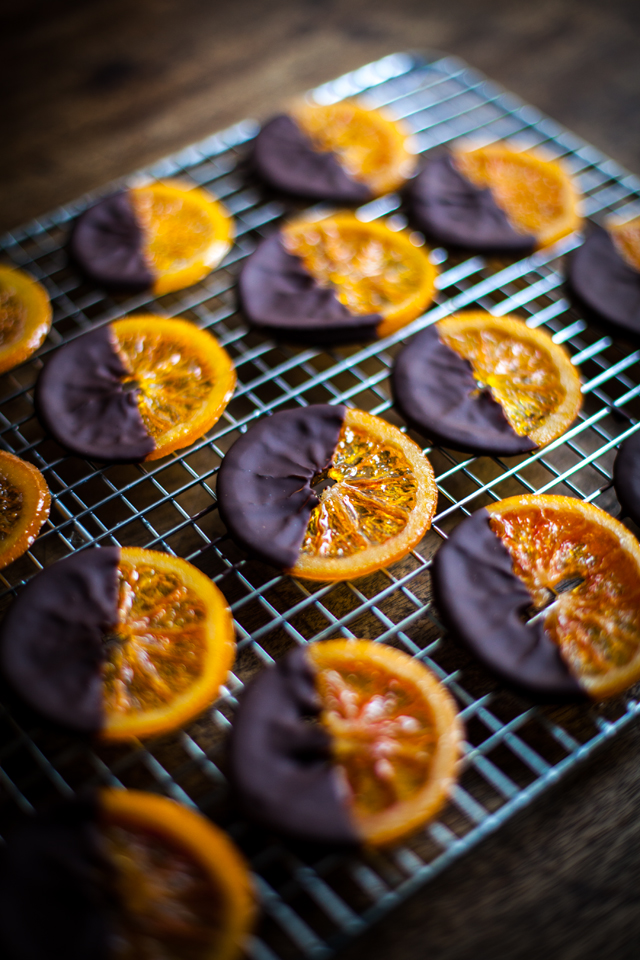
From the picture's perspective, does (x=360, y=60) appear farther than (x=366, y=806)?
Yes

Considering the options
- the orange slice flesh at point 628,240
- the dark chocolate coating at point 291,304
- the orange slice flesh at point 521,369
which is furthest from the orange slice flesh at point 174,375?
the orange slice flesh at point 628,240

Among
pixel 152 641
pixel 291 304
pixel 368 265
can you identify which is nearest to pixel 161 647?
pixel 152 641

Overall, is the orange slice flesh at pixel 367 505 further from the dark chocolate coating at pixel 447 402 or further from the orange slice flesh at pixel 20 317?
the orange slice flesh at pixel 20 317

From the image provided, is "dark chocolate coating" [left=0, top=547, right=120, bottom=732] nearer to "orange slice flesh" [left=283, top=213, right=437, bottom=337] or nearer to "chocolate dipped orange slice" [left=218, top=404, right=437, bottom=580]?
"chocolate dipped orange slice" [left=218, top=404, right=437, bottom=580]

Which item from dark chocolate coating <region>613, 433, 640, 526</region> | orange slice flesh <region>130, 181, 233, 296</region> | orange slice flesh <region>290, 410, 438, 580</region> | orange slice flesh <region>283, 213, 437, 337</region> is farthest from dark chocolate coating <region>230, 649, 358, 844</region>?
orange slice flesh <region>130, 181, 233, 296</region>

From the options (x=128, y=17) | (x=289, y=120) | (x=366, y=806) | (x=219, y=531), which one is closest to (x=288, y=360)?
(x=219, y=531)

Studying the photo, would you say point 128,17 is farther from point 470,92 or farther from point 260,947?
point 260,947

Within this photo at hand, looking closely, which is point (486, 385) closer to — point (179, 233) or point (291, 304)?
point (291, 304)
